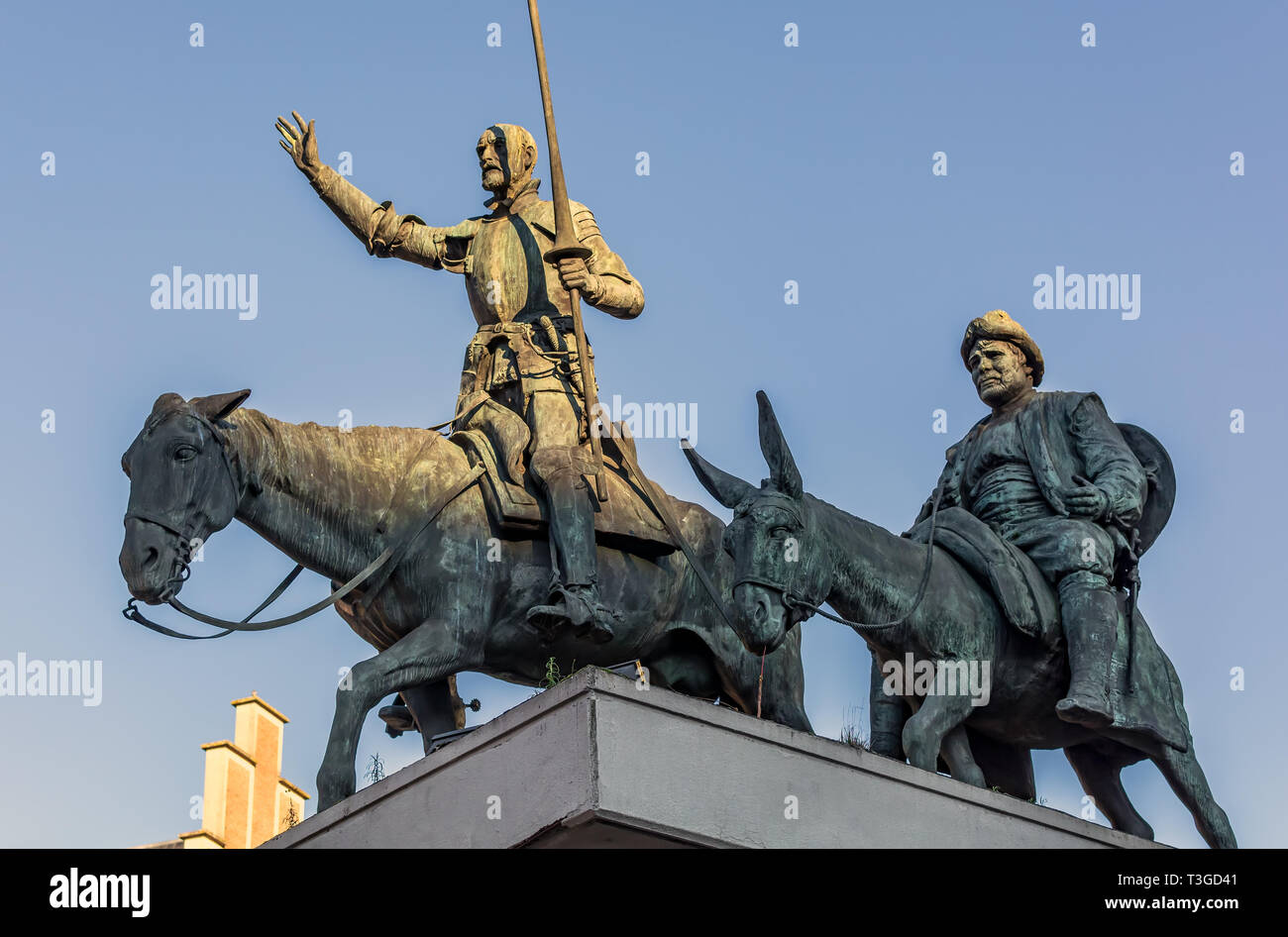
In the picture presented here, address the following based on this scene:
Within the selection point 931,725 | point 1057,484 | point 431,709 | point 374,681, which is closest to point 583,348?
point 431,709

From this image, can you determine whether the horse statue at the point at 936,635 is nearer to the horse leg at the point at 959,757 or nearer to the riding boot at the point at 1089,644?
the horse leg at the point at 959,757

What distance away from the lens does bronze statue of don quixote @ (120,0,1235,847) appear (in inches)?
493

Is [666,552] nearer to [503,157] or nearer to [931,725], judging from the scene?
[931,725]

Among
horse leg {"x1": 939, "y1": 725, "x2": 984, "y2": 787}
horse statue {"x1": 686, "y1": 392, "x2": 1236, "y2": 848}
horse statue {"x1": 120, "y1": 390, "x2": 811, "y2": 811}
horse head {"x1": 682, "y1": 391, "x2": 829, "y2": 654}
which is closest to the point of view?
horse head {"x1": 682, "y1": 391, "x2": 829, "y2": 654}

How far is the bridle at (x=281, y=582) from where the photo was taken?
1282 cm

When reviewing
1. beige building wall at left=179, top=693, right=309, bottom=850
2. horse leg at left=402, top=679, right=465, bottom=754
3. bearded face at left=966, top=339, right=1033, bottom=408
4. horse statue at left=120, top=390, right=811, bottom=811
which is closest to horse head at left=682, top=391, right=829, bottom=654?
horse statue at left=120, top=390, right=811, bottom=811

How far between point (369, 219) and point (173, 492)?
2791 mm

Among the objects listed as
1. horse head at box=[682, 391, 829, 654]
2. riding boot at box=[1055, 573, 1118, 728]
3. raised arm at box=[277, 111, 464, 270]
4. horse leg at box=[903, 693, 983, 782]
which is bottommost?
horse leg at box=[903, 693, 983, 782]

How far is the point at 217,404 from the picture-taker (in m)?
13.2

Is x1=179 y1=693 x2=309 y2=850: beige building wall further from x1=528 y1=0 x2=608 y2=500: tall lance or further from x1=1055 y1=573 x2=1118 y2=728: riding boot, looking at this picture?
x1=1055 y1=573 x2=1118 y2=728: riding boot
